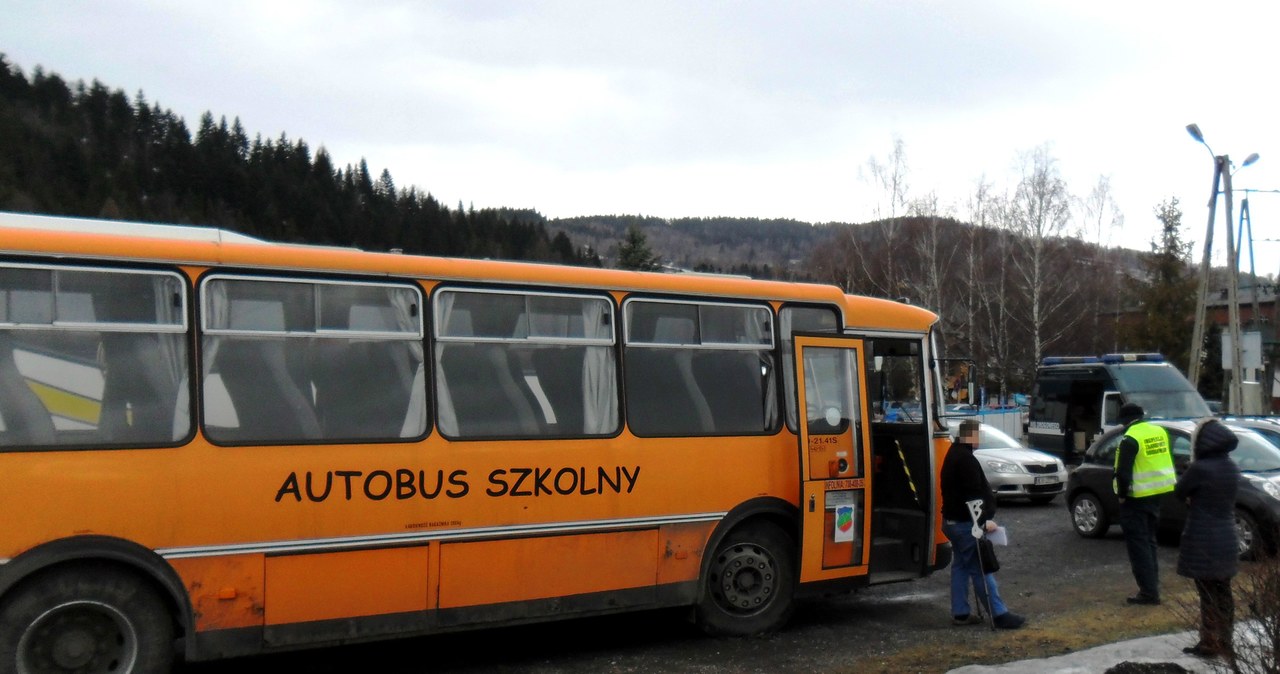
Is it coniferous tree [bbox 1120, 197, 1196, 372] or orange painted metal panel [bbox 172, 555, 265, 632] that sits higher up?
coniferous tree [bbox 1120, 197, 1196, 372]

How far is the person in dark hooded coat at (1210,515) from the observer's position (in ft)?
22.7

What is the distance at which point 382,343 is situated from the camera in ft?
23.7

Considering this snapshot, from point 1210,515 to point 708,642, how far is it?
3740 mm

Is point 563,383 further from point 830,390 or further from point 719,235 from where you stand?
point 719,235

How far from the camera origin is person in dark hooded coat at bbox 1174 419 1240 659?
6.91 metres

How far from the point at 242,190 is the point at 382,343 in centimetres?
8544

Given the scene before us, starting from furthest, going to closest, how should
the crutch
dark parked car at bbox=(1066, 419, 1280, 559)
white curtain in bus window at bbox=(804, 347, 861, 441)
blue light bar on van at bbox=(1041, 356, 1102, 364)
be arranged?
1. blue light bar on van at bbox=(1041, 356, 1102, 364)
2. dark parked car at bbox=(1066, 419, 1280, 559)
3. white curtain in bus window at bbox=(804, 347, 861, 441)
4. the crutch

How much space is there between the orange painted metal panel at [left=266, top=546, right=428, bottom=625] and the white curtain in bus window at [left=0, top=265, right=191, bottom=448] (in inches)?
44.1

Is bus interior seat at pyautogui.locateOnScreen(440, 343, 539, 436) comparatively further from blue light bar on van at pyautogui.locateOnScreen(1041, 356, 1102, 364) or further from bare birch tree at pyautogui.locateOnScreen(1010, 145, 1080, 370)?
bare birch tree at pyautogui.locateOnScreen(1010, 145, 1080, 370)

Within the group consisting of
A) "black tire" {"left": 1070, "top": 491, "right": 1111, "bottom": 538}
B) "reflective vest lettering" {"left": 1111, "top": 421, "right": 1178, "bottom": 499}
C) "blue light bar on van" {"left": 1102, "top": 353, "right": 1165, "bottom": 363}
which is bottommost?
"black tire" {"left": 1070, "top": 491, "right": 1111, "bottom": 538}

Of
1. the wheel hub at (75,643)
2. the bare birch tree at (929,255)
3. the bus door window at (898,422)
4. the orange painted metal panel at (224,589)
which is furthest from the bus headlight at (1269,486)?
the bare birch tree at (929,255)

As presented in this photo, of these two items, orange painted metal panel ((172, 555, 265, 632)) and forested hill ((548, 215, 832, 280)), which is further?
forested hill ((548, 215, 832, 280))

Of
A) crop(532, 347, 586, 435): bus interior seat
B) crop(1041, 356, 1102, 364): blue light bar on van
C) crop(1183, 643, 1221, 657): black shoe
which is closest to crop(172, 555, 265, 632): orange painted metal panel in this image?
crop(532, 347, 586, 435): bus interior seat

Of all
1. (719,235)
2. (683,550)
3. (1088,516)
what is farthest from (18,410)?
(719,235)
